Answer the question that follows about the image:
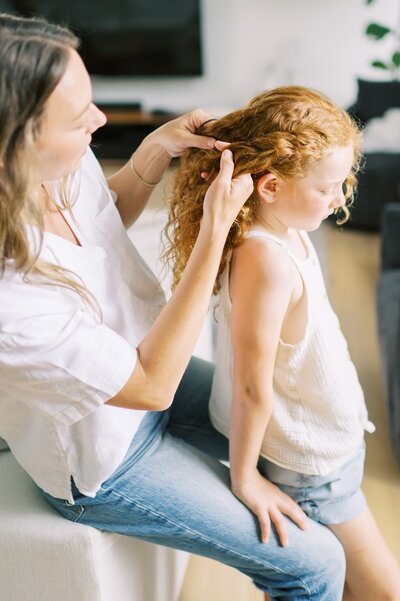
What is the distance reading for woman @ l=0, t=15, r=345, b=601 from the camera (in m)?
0.78

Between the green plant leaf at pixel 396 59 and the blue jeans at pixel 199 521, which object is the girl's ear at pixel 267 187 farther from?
the green plant leaf at pixel 396 59

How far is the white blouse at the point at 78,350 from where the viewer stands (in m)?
0.81

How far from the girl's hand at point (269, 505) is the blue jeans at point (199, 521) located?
0.01 m

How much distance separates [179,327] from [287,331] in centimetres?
23

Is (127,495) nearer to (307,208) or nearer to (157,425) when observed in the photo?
(157,425)

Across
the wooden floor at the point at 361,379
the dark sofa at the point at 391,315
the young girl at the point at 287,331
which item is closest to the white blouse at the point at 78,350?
the young girl at the point at 287,331

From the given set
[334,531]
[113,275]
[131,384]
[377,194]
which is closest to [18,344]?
[131,384]

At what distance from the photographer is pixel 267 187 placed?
0.99 metres

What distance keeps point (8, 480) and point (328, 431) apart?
53 cm

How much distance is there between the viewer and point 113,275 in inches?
40.2

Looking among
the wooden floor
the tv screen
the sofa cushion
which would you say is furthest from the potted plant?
the tv screen

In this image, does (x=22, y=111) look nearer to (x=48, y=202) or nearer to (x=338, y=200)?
(x=48, y=202)

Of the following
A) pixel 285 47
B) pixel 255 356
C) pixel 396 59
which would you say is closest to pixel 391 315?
pixel 255 356

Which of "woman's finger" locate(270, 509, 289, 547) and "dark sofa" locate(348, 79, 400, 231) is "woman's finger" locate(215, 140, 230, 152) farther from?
"dark sofa" locate(348, 79, 400, 231)
